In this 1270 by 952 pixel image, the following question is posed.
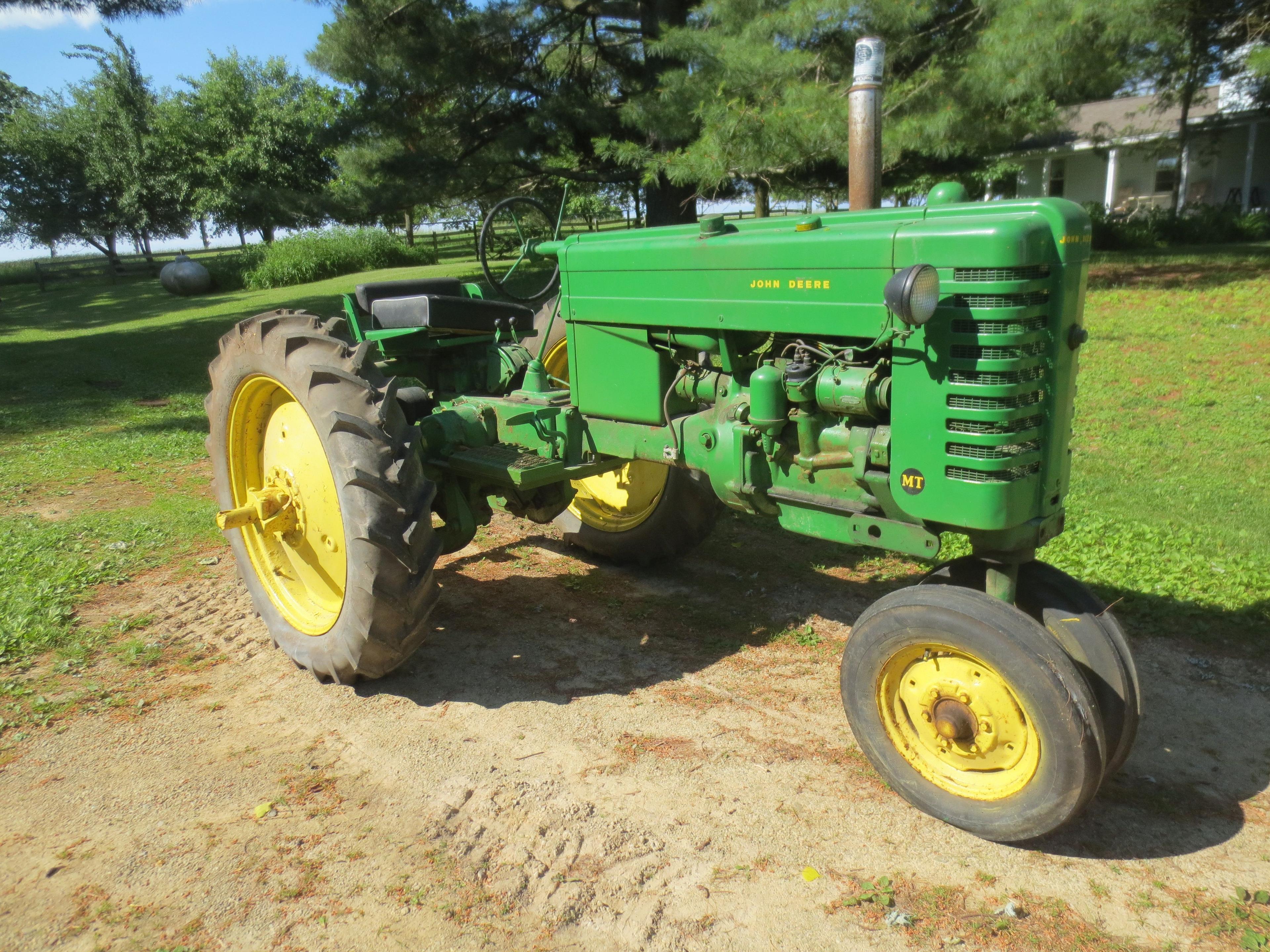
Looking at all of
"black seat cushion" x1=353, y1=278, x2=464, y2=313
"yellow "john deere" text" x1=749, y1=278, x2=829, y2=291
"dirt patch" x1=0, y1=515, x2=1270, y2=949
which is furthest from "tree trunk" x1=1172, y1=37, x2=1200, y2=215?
"dirt patch" x1=0, y1=515, x2=1270, y2=949

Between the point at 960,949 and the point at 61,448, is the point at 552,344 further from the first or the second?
the point at 61,448

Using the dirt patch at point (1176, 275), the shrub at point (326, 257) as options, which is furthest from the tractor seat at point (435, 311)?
the shrub at point (326, 257)

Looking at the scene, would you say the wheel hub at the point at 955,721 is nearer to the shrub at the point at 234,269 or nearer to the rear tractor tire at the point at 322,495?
the rear tractor tire at the point at 322,495

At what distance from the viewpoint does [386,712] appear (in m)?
3.59

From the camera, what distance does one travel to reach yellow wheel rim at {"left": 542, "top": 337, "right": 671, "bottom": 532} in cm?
482

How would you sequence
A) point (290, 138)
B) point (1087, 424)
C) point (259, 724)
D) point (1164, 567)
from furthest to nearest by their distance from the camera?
1. point (290, 138)
2. point (1087, 424)
3. point (1164, 567)
4. point (259, 724)

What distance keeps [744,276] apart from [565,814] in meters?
1.86

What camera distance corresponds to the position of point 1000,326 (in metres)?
2.62

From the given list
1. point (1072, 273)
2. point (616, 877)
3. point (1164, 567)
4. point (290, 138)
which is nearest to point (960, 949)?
point (616, 877)

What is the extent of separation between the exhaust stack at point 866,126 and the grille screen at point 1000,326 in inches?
33.3

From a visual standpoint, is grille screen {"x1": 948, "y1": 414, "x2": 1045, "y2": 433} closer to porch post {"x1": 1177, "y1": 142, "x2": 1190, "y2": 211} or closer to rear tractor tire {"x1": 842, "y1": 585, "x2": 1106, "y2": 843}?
rear tractor tire {"x1": 842, "y1": 585, "x2": 1106, "y2": 843}

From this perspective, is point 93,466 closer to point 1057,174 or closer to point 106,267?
point 1057,174

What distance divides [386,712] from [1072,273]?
9.19 feet

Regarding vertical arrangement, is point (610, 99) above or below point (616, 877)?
above
